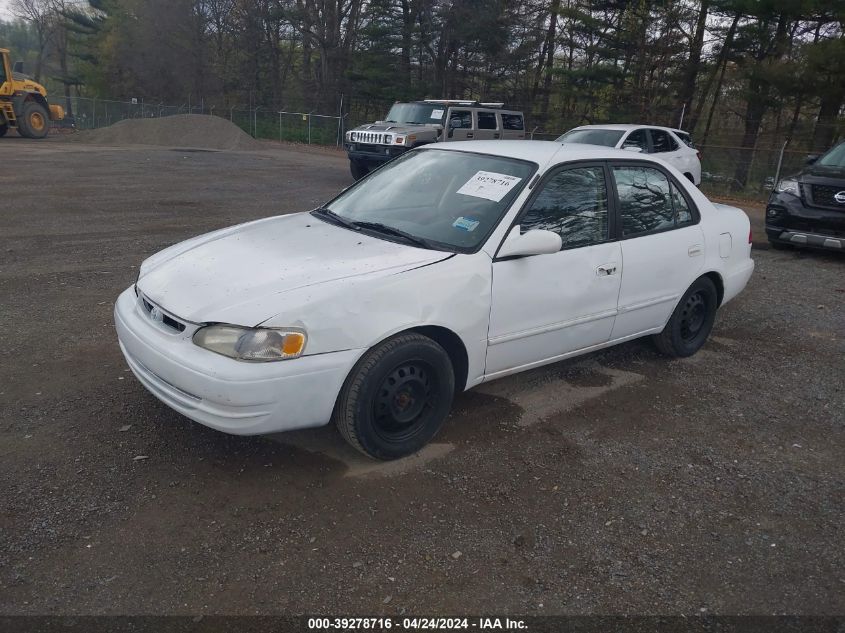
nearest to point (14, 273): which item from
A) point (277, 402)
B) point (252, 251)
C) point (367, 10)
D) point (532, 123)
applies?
point (252, 251)

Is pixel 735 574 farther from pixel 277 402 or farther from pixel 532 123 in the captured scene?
pixel 532 123

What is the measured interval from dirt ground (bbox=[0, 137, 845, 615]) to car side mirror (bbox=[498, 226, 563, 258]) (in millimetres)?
1055

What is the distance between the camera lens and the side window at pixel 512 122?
16962mm

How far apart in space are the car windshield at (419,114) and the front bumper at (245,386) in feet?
43.5

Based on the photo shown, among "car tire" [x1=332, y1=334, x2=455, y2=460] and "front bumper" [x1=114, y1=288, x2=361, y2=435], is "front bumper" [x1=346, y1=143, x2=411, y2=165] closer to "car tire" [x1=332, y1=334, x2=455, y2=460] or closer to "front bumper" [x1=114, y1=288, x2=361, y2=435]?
"car tire" [x1=332, y1=334, x2=455, y2=460]

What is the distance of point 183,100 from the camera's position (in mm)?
44438

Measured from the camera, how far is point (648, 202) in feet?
15.2

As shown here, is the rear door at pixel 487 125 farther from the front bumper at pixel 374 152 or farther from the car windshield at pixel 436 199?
the car windshield at pixel 436 199

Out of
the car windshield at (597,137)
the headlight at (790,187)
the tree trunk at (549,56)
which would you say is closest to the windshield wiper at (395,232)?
the headlight at (790,187)

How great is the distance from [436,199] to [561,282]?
3.02ft

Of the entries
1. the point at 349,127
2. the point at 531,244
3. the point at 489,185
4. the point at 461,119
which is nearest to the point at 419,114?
the point at 461,119

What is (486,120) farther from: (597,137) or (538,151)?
(538,151)

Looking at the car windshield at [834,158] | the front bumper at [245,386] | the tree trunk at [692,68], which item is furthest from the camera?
the tree trunk at [692,68]

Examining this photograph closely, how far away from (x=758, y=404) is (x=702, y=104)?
22.7m
